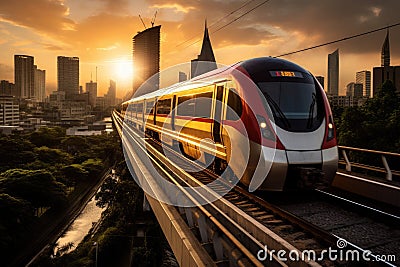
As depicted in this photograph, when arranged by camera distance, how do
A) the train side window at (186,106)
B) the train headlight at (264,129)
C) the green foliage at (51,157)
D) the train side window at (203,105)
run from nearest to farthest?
the train headlight at (264,129) → the train side window at (203,105) → the train side window at (186,106) → the green foliage at (51,157)

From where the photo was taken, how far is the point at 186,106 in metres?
12.6

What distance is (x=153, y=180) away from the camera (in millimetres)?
9859

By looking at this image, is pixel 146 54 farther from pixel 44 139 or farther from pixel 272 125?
pixel 272 125

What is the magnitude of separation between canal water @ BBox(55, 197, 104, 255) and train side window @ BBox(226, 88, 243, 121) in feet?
84.4

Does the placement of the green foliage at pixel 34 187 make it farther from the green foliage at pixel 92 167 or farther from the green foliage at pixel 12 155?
the green foliage at pixel 92 167

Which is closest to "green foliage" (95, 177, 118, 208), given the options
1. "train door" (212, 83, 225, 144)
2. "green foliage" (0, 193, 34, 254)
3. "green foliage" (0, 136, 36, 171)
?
"green foliage" (0, 193, 34, 254)

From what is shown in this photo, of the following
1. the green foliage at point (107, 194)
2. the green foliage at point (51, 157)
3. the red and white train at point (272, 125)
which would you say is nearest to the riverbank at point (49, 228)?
the green foliage at point (107, 194)

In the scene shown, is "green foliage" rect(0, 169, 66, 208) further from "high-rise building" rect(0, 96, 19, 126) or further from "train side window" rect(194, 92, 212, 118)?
"high-rise building" rect(0, 96, 19, 126)

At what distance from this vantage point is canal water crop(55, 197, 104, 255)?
32250 mm

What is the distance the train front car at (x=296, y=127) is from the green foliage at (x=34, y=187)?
31136 millimetres

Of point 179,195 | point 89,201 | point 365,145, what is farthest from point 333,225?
point 89,201

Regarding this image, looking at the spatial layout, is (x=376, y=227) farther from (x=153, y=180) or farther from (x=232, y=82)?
(x=153, y=180)

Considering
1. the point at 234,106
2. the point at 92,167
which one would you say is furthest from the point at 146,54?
the point at 234,106

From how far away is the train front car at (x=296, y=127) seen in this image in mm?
7359
